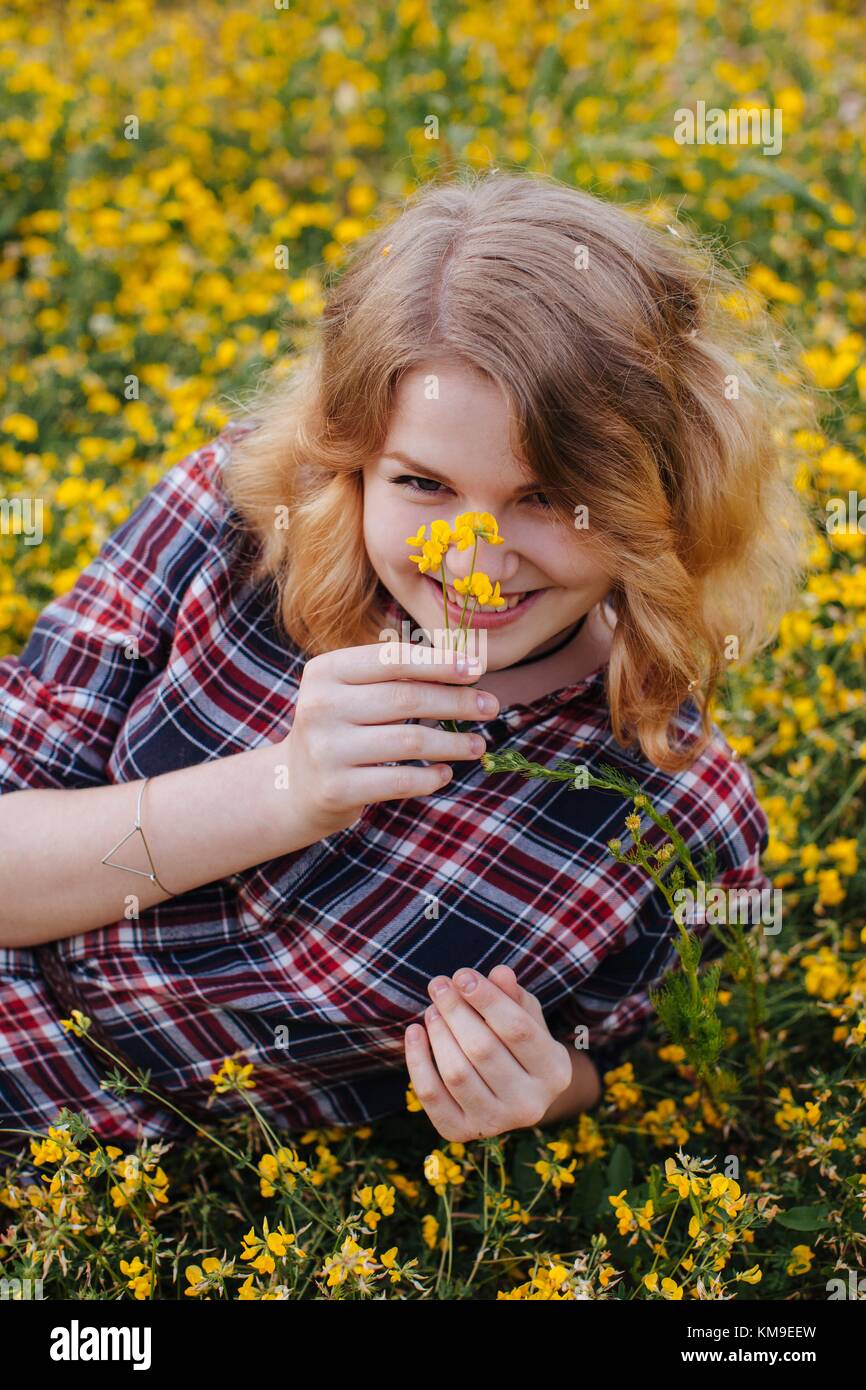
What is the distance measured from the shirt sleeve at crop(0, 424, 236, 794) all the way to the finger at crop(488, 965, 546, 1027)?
2.09ft

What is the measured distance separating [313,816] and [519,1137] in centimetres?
68

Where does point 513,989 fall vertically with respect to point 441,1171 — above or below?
above

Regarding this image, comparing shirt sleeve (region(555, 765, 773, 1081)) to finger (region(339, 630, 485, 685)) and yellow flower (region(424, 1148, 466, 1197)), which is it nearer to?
yellow flower (region(424, 1148, 466, 1197))

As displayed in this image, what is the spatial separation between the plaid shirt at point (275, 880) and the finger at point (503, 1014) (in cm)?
15

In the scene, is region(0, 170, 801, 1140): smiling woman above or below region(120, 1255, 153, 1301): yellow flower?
above

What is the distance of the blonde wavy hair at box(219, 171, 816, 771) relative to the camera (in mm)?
1381

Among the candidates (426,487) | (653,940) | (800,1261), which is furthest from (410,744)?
(800,1261)

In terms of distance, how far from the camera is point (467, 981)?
4.69ft

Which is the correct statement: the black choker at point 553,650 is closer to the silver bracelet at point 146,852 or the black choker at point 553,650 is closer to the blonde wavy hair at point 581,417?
the blonde wavy hair at point 581,417

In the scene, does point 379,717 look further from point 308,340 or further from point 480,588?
point 308,340

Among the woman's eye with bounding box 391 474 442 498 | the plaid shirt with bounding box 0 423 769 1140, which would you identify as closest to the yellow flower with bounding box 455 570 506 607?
the woman's eye with bounding box 391 474 442 498

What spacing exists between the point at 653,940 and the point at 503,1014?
0.33m
